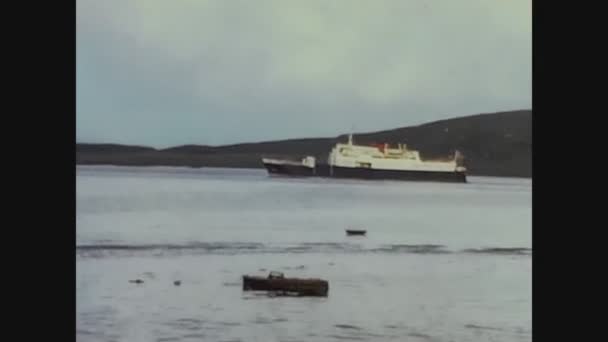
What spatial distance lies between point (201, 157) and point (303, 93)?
249mm

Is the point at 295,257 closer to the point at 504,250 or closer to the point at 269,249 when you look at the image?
the point at 269,249

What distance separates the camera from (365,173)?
1621 millimetres

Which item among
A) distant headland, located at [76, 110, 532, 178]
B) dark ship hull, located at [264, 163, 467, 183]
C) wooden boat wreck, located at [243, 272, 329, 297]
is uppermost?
distant headland, located at [76, 110, 532, 178]

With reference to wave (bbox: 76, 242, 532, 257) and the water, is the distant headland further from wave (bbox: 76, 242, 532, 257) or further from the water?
wave (bbox: 76, 242, 532, 257)

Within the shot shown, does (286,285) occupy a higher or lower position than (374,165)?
lower

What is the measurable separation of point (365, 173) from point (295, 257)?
0.75 feet

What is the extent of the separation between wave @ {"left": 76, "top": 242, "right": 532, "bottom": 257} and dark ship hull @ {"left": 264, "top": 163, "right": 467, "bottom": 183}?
0.47 ft

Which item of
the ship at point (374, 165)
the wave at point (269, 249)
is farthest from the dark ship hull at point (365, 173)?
the wave at point (269, 249)

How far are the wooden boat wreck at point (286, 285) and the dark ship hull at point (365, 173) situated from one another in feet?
0.74

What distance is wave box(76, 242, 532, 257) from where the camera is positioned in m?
1.56

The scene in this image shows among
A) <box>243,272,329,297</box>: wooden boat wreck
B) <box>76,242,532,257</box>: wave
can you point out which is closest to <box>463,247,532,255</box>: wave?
<box>76,242,532,257</box>: wave

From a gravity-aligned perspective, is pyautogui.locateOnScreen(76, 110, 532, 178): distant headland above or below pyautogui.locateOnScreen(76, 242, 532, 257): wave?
above

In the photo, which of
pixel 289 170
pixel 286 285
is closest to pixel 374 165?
pixel 289 170
